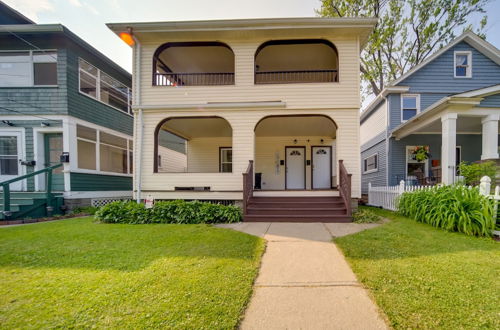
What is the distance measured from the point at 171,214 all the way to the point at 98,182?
15.4 ft

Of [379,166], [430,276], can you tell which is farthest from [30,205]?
[379,166]

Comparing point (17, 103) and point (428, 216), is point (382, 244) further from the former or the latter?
point (17, 103)

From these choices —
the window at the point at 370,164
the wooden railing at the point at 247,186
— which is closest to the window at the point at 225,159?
the wooden railing at the point at 247,186

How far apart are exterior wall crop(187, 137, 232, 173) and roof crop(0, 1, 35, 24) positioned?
26.4 ft

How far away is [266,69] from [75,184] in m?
8.20

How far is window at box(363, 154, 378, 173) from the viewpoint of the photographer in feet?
39.8

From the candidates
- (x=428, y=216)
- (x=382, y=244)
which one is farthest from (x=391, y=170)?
(x=382, y=244)

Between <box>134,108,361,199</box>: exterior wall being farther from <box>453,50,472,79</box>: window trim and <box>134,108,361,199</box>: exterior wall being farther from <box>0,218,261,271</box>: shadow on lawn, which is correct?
<box>453,50,472,79</box>: window trim

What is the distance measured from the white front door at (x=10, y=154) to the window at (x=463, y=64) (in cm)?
1831

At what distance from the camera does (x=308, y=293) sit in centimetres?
237

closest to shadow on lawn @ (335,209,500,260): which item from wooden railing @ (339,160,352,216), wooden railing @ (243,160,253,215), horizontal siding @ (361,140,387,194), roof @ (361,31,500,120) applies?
wooden railing @ (339,160,352,216)

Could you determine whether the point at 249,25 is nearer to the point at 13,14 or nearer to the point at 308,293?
the point at 308,293

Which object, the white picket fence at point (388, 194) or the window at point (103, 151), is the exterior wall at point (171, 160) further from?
the white picket fence at point (388, 194)

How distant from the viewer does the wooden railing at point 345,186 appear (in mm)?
5895
